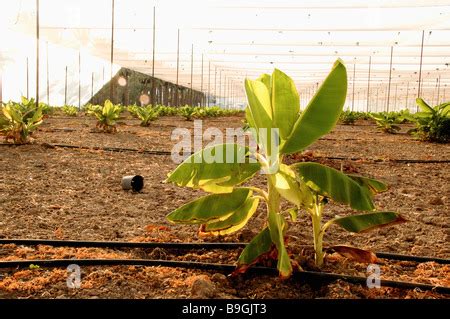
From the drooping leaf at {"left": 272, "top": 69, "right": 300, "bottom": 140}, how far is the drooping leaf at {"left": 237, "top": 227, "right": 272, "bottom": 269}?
489mm

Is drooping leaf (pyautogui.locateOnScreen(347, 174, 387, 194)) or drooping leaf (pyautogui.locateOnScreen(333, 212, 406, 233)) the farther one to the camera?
drooping leaf (pyautogui.locateOnScreen(347, 174, 387, 194))

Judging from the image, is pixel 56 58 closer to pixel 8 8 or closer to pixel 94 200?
pixel 8 8

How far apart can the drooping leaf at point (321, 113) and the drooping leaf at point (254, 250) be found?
0.44 metres

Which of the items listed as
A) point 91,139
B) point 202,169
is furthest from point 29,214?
point 91,139

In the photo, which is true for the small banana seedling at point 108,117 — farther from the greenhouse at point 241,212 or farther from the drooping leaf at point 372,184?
the drooping leaf at point 372,184

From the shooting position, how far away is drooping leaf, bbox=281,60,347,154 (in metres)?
1.87

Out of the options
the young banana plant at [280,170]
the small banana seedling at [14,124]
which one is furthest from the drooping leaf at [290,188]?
the small banana seedling at [14,124]

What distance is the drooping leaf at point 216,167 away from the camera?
2057 millimetres

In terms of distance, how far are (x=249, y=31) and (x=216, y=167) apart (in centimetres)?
1592

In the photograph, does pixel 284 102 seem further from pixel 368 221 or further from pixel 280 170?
pixel 368 221

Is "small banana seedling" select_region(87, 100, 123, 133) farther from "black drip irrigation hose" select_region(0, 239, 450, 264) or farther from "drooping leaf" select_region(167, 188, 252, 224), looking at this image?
"drooping leaf" select_region(167, 188, 252, 224)

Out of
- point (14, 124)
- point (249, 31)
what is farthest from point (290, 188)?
point (249, 31)

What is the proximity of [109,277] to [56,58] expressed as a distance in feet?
100

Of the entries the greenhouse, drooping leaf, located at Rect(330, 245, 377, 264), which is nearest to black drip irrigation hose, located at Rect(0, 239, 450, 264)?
the greenhouse
